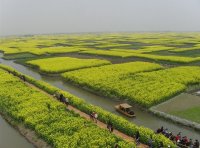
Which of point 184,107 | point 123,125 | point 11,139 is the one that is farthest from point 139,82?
point 11,139

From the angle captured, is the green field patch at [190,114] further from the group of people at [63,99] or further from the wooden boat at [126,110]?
the group of people at [63,99]

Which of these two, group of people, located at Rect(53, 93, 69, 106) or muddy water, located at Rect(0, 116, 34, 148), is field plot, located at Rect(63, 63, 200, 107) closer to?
group of people, located at Rect(53, 93, 69, 106)

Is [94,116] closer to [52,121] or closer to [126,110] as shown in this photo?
[52,121]

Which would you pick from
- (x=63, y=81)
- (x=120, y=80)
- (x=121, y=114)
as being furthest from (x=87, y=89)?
(x=121, y=114)

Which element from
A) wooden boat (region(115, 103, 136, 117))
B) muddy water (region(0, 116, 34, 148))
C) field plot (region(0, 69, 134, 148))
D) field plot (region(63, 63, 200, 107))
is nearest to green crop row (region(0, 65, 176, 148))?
field plot (region(0, 69, 134, 148))

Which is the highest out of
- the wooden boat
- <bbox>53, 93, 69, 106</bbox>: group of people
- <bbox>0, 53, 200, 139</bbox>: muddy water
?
<bbox>53, 93, 69, 106</bbox>: group of people

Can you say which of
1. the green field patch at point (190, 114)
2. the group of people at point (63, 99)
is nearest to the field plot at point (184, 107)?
the green field patch at point (190, 114)
